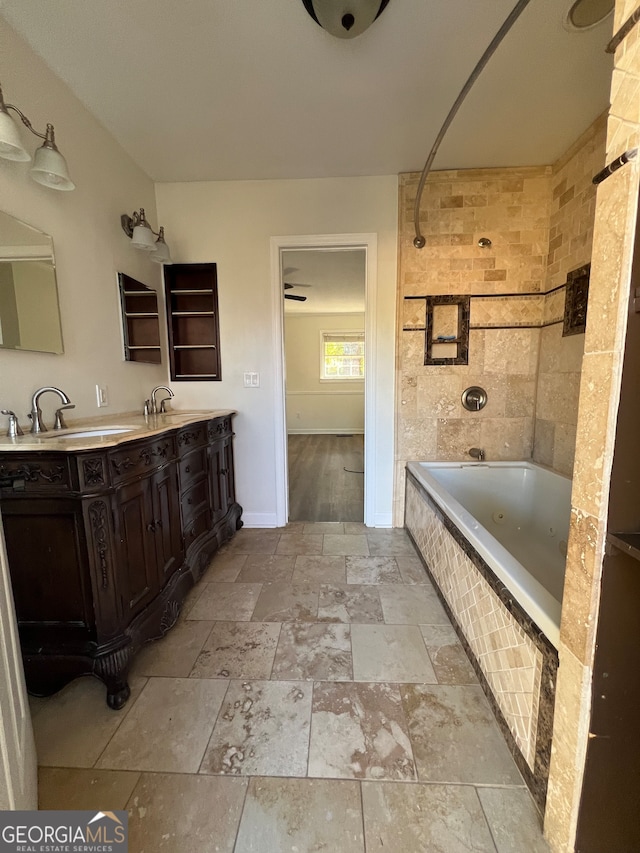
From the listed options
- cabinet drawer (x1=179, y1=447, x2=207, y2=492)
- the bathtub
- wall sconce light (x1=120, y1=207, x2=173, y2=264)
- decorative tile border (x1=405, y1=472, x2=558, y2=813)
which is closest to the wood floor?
the bathtub

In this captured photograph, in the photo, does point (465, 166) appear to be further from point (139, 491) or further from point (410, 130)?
point (139, 491)

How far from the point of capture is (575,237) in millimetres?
2016

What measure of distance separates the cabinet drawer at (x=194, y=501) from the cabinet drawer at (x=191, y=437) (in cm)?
24

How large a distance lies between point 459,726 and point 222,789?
0.77 metres

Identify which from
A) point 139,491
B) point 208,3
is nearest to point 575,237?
point 208,3

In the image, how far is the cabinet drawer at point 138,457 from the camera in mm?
1208

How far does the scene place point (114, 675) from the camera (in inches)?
47.1

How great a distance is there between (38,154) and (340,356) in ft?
18.2

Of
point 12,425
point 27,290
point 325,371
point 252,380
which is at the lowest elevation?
point 12,425

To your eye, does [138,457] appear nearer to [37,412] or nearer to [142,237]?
[37,412]

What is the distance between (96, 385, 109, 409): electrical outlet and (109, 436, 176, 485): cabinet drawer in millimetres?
549

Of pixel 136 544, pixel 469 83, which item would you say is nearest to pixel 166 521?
pixel 136 544

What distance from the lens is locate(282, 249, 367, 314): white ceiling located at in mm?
3416

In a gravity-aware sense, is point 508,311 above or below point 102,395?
above
